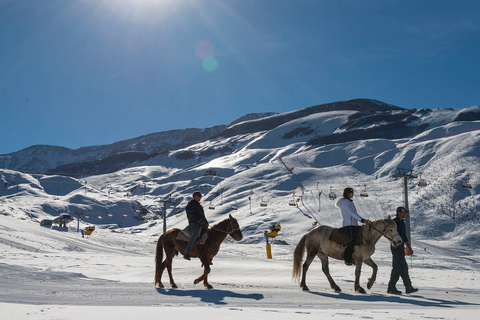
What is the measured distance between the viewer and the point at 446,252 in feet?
145

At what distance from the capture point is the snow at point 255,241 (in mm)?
7258

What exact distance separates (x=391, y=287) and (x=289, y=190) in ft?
231

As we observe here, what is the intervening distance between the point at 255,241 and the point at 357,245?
144 feet

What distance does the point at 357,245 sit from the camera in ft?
33.5

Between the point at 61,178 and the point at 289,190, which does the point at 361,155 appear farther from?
the point at 61,178

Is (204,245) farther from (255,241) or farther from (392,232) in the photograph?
(255,241)

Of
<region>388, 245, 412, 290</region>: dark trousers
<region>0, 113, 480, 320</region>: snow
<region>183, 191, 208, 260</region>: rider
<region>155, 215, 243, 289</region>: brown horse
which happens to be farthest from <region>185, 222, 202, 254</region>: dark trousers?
<region>388, 245, 412, 290</region>: dark trousers

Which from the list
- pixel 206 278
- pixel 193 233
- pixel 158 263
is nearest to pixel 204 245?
pixel 193 233

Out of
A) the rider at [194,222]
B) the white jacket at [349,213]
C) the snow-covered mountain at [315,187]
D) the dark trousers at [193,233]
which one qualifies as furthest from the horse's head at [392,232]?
the snow-covered mountain at [315,187]

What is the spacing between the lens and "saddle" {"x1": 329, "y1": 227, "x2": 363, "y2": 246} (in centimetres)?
1021

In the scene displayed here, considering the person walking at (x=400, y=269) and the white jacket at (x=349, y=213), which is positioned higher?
the white jacket at (x=349, y=213)

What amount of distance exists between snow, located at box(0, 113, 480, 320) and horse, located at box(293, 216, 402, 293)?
1.95ft

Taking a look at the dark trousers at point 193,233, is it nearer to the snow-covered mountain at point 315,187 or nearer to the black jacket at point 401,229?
the black jacket at point 401,229

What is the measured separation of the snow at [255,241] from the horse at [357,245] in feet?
1.95
